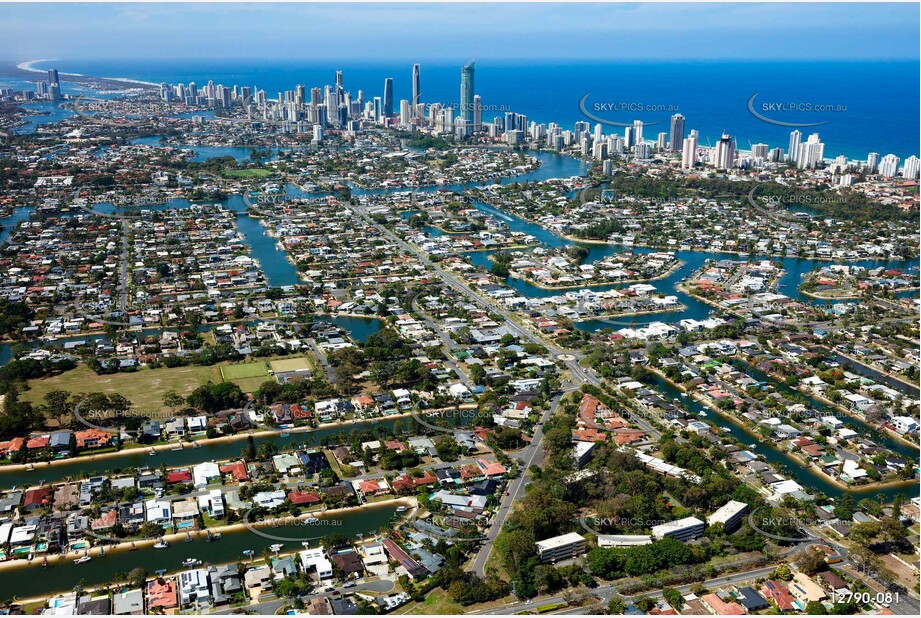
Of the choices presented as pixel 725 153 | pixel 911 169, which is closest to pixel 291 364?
pixel 725 153

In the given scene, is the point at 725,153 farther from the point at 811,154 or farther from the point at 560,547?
the point at 560,547

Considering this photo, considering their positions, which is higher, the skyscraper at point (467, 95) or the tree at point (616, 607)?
the skyscraper at point (467, 95)

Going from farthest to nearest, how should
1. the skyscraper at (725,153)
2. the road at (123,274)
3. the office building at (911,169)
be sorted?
the skyscraper at (725,153), the office building at (911,169), the road at (123,274)

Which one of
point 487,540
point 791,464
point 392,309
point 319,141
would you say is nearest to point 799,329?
point 791,464

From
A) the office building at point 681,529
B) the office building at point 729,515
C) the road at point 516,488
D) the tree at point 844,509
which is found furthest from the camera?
the tree at point 844,509

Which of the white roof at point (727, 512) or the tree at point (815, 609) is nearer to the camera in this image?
the tree at point (815, 609)

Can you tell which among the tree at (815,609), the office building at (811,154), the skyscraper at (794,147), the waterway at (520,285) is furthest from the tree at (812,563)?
the skyscraper at (794,147)

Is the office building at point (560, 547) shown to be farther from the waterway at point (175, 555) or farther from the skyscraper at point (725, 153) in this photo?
the skyscraper at point (725, 153)
